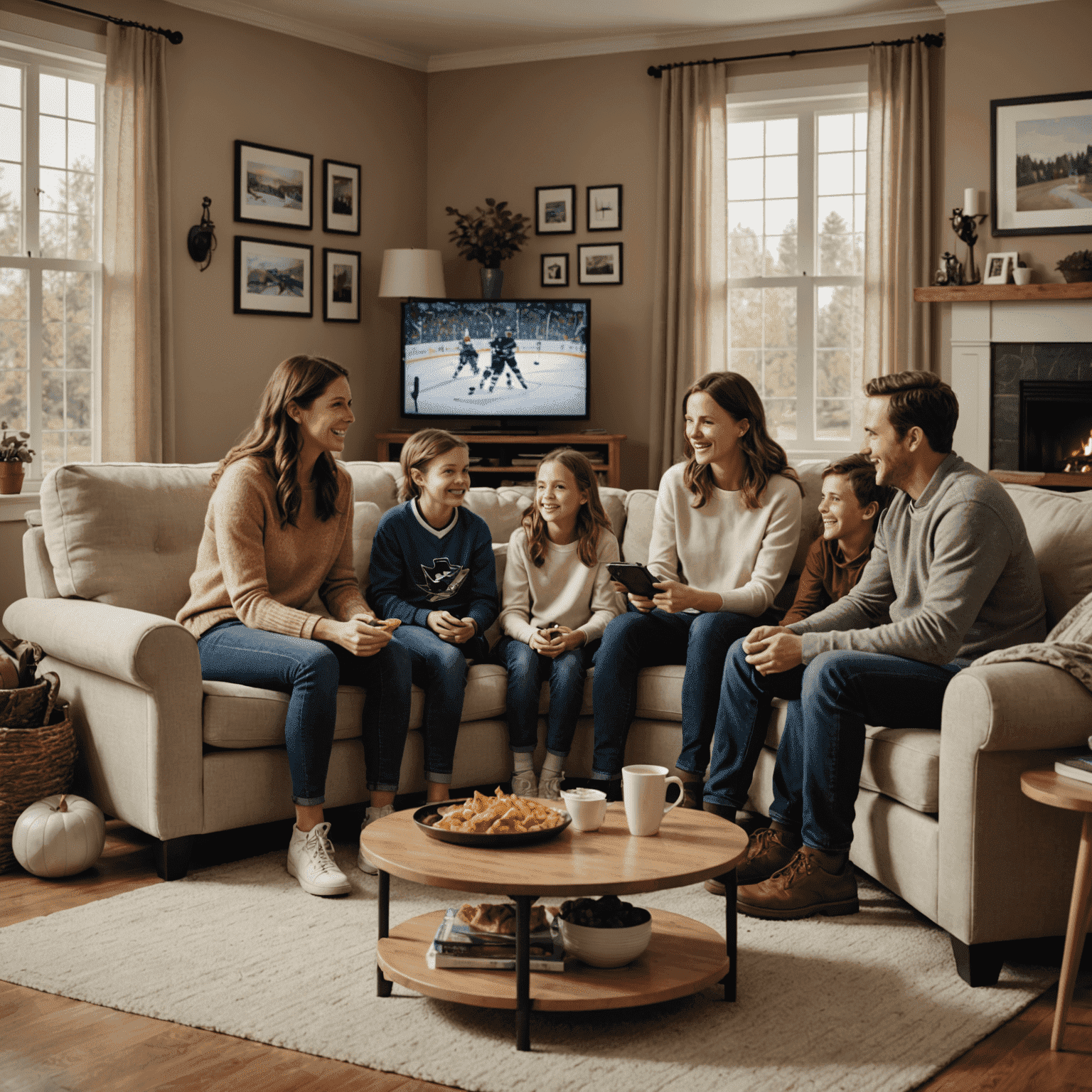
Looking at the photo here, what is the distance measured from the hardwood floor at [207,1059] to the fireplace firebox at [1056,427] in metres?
3.70

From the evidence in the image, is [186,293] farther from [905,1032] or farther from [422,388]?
[905,1032]

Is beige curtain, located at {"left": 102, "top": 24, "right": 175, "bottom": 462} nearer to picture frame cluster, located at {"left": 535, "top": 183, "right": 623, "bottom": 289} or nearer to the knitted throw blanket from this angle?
picture frame cluster, located at {"left": 535, "top": 183, "right": 623, "bottom": 289}

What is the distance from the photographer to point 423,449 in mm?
3209

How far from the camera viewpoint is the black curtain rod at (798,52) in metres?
5.66

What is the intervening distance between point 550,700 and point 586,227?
3.95 meters

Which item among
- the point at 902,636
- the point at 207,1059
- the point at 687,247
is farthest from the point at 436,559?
the point at 687,247

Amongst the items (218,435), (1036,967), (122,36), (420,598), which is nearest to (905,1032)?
(1036,967)

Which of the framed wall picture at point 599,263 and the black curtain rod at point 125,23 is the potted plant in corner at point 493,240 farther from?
the black curtain rod at point 125,23

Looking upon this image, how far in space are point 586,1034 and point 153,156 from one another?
4.49 m

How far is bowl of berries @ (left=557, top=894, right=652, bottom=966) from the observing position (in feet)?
6.57

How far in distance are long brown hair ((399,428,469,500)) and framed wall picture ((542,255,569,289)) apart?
133 inches

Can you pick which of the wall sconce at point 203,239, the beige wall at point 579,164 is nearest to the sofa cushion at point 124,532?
the wall sconce at point 203,239

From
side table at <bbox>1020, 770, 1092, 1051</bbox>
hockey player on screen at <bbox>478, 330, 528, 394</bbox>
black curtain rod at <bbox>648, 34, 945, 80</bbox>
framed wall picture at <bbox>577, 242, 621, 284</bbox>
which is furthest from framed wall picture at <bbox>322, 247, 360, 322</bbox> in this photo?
side table at <bbox>1020, 770, 1092, 1051</bbox>

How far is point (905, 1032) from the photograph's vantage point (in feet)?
6.46
